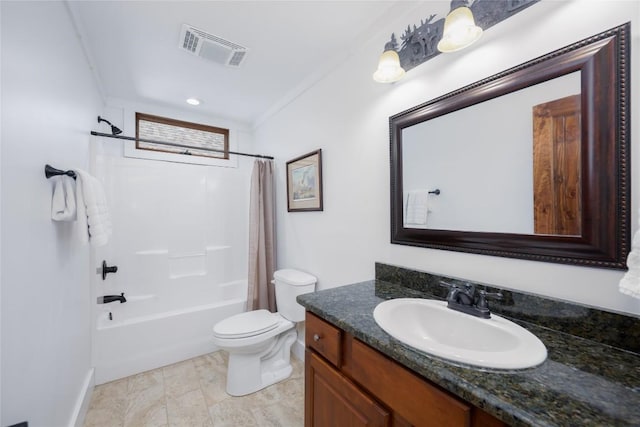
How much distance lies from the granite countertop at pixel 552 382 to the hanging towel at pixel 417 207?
0.60m

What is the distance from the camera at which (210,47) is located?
1.71m

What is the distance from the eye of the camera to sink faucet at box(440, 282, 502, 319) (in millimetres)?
955

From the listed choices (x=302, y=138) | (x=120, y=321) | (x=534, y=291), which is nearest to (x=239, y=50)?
(x=302, y=138)

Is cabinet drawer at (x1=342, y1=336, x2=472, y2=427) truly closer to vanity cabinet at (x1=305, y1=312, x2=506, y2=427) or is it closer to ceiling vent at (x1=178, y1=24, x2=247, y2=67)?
vanity cabinet at (x1=305, y1=312, x2=506, y2=427)

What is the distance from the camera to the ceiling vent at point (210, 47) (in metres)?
1.59

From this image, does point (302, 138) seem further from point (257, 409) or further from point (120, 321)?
point (120, 321)

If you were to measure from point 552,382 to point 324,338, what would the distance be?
2.33 feet

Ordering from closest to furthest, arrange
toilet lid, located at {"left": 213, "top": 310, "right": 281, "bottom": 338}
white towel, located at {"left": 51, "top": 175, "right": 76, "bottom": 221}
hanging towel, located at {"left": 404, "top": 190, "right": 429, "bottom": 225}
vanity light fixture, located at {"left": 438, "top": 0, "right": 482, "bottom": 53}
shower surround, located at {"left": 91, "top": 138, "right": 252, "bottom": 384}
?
vanity light fixture, located at {"left": 438, "top": 0, "right": 482, "bottom": 53} → white towel, located at {"left": 51, "top": 175, "right": 76, "bottom": 221} → hanging towel, located at {"left": 404, "top": 190, "right": 429, "bottom": 225} → toilet lid, located at {"left": 213, "top": 310, "right": 281, "bottom": 338} → shower surround, located at {"left": 91, "top": 138, "right": 252, "bottom": 384}

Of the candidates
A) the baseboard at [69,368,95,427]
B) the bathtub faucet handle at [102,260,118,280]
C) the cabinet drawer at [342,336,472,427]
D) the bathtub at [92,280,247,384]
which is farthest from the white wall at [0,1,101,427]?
the cabinet drawer at [342,336,472,427]

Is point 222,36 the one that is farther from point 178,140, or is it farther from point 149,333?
point 149,333

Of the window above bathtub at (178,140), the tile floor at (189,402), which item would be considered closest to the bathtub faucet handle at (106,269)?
the tile floor at (189,402)

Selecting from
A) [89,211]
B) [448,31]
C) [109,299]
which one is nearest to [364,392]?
[448,31]

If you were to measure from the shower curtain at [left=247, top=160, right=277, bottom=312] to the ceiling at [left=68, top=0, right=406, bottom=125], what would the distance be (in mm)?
784

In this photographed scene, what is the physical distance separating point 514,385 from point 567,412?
0.09 meters
